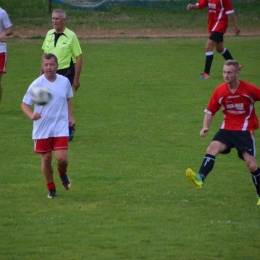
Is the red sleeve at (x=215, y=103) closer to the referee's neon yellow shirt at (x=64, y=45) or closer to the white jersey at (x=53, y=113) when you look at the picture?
the white jersey at (x=53, y=113)

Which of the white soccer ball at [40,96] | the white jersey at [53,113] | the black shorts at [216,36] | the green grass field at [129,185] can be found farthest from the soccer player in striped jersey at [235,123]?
the black shorts at [216,36]

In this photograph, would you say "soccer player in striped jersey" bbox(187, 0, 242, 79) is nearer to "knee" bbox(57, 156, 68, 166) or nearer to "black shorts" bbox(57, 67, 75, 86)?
"black shorts" bbox(57, 67, 75, 86)

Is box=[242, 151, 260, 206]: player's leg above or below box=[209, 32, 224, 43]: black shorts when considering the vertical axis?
above

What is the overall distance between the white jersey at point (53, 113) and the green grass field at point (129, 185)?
0.85 m

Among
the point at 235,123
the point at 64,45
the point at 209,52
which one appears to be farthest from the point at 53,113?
the point at 209,52

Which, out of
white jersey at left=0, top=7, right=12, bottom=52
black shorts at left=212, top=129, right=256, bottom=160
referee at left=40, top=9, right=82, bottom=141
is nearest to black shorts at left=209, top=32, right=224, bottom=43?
white jersey at left=0, top=7, right=12, bottom=52

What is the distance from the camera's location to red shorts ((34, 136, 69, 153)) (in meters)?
8.65

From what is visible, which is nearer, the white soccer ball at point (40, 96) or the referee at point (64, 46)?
the white soccer ball at point (40, 96)

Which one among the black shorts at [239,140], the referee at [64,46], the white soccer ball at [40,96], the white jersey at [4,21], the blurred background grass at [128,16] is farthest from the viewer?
the blurred background grass at [128,16]

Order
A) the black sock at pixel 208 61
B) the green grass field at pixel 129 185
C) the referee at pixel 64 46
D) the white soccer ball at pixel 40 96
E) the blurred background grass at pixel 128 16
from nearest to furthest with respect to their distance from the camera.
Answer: the green grass field at pixel 129 185 < the white soccer ball at pixel 40 96 < the referee at pixel 64 46 < the black sock at pixel 208 61 < the blurred background grass at pixel 128 16

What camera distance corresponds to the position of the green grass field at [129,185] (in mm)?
Answer: 7285

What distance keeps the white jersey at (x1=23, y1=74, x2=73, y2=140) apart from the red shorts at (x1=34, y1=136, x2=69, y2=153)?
0.16 ft

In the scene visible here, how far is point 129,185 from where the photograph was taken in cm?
970

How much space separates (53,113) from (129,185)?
1.67 metres
